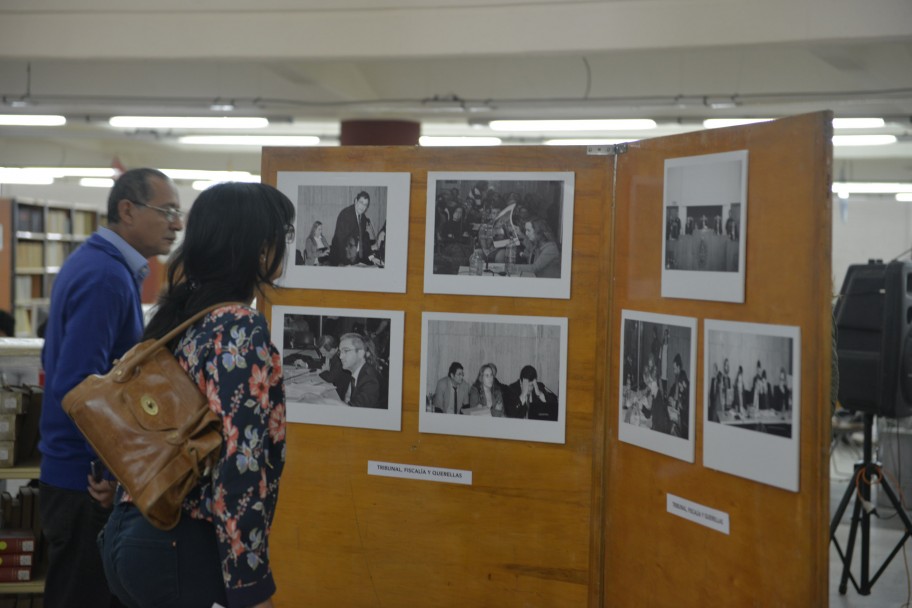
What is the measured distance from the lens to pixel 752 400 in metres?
2.29

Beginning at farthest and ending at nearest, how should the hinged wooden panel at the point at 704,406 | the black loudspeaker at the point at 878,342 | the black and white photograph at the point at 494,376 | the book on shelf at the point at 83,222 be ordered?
the book on shelf at the point at 83,222, the black loudspeaker at the point at 878,342, the black and white photograph at the point at 494,376, the hinged wooden panel at the point at 704,406

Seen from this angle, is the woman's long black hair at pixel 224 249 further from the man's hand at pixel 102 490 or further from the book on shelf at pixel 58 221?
the book on shelf at pixel 58 221

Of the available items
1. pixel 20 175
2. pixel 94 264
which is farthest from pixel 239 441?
pixel 20 175

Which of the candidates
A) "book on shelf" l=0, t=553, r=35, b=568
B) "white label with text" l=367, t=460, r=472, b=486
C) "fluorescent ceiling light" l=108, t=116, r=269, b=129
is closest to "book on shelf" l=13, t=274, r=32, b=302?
"fluorescent ceiling light" l=108, t=116, r=269, b=129

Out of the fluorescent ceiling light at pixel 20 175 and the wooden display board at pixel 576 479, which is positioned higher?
the fluorescent ceiling light at pixel 20 175

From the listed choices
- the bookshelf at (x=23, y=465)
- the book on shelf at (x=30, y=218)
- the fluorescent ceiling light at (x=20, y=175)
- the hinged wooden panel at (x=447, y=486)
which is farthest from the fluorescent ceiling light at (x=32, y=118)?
the hinged wooden panel at (x=447, y=486)

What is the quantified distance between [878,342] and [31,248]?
35.6ft

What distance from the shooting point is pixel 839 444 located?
9367 mm

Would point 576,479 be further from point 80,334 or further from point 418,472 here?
point 80,334

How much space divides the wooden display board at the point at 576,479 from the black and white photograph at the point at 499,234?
0.03m

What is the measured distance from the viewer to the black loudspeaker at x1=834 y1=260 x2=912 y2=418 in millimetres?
4398

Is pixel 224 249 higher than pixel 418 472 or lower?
higher

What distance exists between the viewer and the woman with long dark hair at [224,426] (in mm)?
1667

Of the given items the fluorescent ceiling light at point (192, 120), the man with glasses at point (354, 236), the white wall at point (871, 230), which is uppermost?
the fluorescent ceiling light at point (192, 120)
